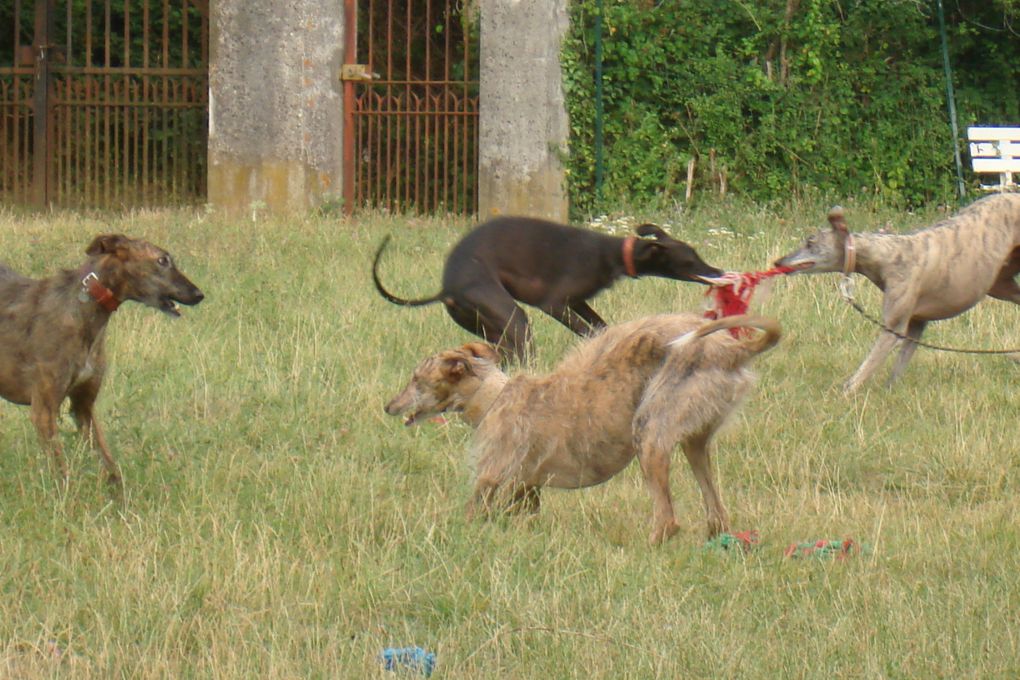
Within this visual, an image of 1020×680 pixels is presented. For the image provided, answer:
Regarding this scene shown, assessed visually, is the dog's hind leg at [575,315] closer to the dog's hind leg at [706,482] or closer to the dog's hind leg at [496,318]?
the dog's hind leg at [496,318]

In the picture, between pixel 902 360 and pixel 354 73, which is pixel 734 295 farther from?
pixel 354 73

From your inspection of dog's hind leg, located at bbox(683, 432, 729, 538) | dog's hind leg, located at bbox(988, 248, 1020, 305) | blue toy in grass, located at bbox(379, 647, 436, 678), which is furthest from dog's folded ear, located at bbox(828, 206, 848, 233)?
blue toy in grass, located at bbox(379, 647, 436, 678)

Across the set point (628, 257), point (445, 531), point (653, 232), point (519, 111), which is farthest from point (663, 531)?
point (519, 111)

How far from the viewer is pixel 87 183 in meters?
17.8

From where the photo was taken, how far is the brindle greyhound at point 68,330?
22.4 feet

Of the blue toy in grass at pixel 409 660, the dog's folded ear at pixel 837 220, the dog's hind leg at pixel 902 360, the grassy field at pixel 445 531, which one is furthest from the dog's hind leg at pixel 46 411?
the dog's hind leg at pixel 902 360

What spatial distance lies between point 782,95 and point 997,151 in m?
2.53

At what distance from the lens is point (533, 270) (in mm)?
9523

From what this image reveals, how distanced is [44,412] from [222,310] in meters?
3.71

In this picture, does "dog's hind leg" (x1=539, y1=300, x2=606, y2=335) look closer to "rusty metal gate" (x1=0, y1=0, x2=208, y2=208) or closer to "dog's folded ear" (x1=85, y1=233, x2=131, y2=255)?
"dog's folded ear" (x1=85, y1=233, x2=131, y2=255)

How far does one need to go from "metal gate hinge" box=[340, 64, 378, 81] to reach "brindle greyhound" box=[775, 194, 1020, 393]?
6968 millimetres

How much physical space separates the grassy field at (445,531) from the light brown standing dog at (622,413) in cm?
20

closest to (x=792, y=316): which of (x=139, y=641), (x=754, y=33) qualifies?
(x=139, y=641)

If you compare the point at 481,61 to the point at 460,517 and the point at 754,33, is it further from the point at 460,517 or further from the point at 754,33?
the point at 460,517
